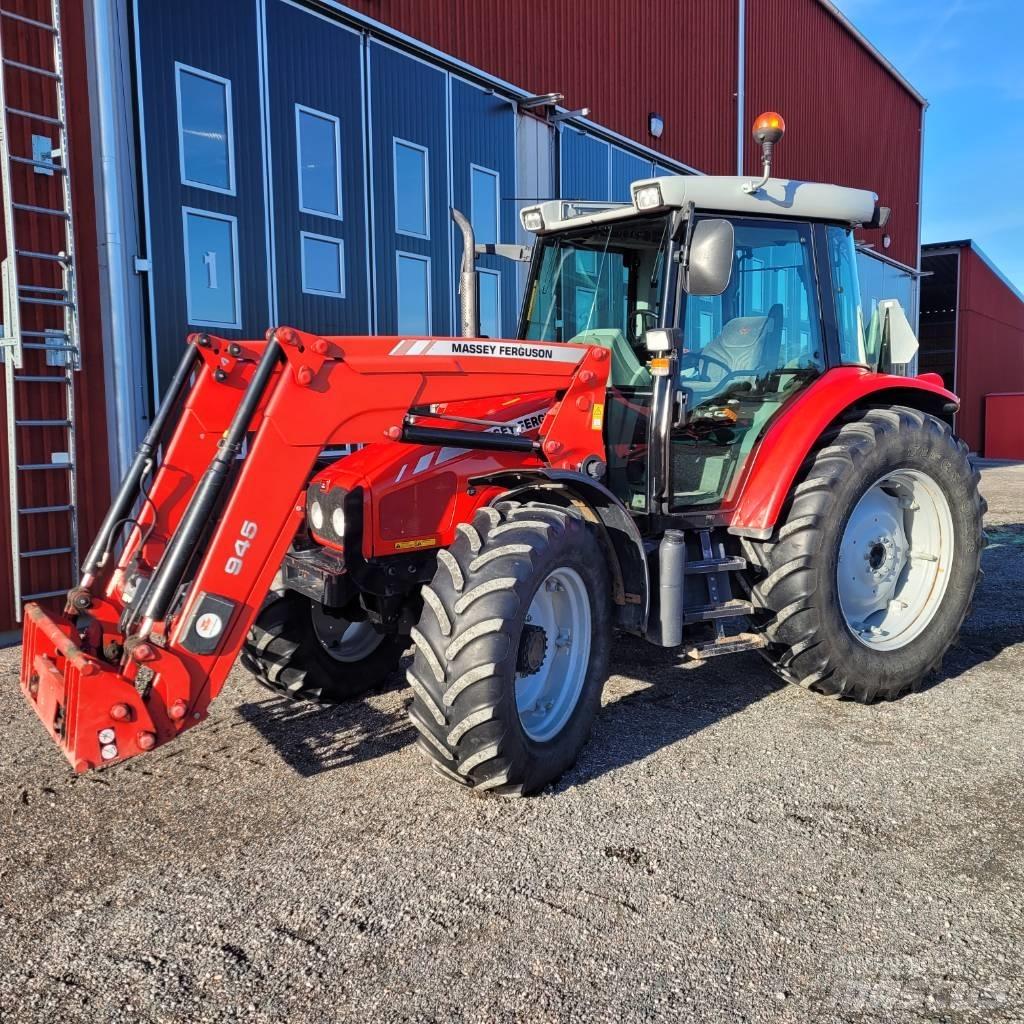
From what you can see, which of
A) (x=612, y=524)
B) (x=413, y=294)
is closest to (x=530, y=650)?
(x=612, y=524)

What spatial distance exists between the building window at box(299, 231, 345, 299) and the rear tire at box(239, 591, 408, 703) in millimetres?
4157

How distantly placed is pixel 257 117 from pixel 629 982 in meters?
6.88

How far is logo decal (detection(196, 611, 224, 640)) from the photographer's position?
300cm

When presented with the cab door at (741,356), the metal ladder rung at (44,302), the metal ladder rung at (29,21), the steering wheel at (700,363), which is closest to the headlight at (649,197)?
the cab door at (741,356)

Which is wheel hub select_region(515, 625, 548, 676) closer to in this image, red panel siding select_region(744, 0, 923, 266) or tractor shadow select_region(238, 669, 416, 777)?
tractor shadow select_region(238, 669, 416, 777)

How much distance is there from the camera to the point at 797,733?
403 centimetres

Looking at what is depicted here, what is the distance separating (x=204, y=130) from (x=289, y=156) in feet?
2.52

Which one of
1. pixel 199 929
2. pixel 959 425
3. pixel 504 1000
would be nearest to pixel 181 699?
pixel 199 929

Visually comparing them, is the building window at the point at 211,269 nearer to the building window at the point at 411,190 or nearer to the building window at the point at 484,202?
the building window at the point at 411,190

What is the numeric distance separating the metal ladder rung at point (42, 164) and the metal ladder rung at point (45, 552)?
1874 mm

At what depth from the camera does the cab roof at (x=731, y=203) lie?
3996 millimetres

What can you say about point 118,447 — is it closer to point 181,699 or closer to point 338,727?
point 338,727

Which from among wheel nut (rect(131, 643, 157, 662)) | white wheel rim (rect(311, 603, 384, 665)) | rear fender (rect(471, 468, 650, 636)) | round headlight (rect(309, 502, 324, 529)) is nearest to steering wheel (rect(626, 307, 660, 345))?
rear fender (rect(471, 468, 650, 636))

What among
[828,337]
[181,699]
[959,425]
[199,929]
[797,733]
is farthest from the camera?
[959,425]
